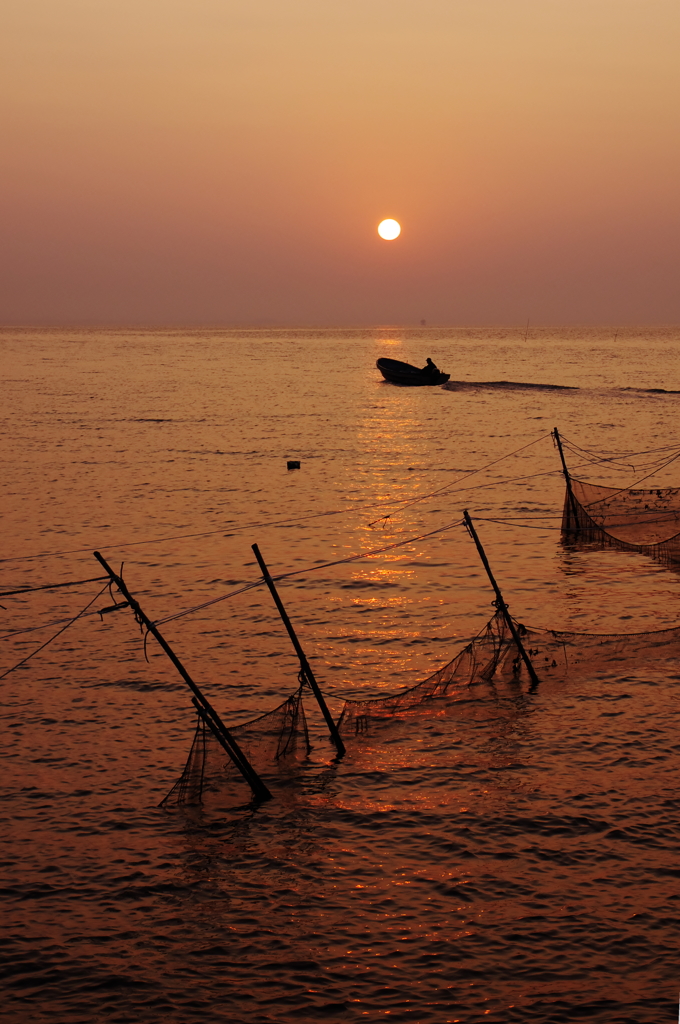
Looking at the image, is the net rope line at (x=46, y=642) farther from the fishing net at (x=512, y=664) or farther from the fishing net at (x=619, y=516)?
the fishing net at (x=619, y=516)

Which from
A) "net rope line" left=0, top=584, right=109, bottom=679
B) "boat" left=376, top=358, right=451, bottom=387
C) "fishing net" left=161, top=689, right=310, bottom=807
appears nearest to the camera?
"fishing net" left=161, top=689, right=310, bottom=807

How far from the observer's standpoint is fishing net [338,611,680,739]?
54.6ft

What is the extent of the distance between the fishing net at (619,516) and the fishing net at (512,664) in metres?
8.18

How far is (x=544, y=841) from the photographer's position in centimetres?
1327

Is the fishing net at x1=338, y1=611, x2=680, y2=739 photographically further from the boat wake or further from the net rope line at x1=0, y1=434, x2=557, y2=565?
the boat wake

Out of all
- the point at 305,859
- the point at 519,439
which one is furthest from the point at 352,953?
the point at 519,439

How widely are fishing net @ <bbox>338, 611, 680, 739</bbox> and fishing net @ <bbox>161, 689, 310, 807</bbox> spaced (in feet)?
3.52

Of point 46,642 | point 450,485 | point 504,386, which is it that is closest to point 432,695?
point 46,642

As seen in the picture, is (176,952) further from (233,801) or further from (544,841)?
(544,841)

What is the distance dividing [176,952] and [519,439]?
4973 cm

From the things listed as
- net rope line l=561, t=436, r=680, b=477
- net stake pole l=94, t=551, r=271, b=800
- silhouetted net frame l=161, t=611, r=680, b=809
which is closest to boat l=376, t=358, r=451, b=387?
net rope line l=561, t=436, r=680, b=477

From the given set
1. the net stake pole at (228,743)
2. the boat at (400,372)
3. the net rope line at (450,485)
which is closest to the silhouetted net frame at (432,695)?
the net stake pole at (228,743)

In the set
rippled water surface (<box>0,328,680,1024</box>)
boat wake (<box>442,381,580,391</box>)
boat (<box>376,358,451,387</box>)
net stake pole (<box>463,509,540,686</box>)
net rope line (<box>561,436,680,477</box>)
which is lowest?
rippled water surface (<box>0,328,680,1024</box>)

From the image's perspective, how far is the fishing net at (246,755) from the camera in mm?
14180
